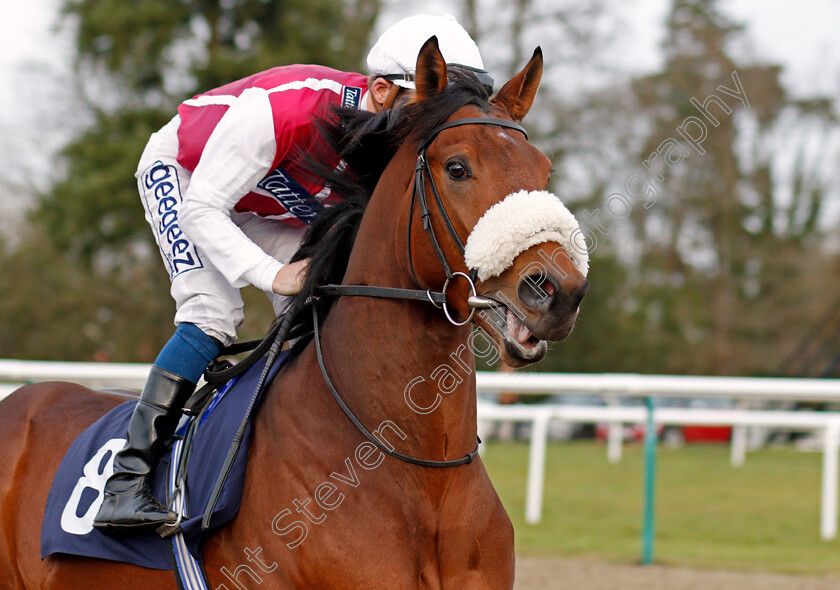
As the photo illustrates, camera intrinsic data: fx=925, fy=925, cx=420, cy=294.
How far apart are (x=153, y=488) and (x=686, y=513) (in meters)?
6.90

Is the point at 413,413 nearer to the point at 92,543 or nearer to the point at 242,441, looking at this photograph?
the point at 242,441

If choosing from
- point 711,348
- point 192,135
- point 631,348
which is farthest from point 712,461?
point 192,135

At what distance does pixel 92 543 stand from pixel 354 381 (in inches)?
38.5

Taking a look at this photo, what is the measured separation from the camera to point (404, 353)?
2.43 m

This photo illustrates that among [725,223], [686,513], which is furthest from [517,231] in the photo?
[725,223]

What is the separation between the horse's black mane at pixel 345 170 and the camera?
8.56 feet

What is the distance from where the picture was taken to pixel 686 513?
8609 mm

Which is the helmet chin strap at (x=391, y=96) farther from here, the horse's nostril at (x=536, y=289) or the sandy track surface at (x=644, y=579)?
the sandy track surface at (x=644, y=579)

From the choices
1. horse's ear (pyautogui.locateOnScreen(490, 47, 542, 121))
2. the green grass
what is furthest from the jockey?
the green grass

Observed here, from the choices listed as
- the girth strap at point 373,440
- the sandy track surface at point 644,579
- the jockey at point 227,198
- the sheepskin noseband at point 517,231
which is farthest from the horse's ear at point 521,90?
the sandy track surface at point 644,579

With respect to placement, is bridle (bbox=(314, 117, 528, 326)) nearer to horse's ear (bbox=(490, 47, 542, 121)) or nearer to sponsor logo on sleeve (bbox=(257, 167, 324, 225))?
horse's ear (bbox=(490, 47, 542, 121))

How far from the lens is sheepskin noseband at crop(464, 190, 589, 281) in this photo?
2.08m

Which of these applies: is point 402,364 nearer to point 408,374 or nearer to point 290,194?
point 408,374

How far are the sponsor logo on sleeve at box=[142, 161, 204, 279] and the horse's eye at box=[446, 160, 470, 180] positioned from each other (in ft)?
3.38
